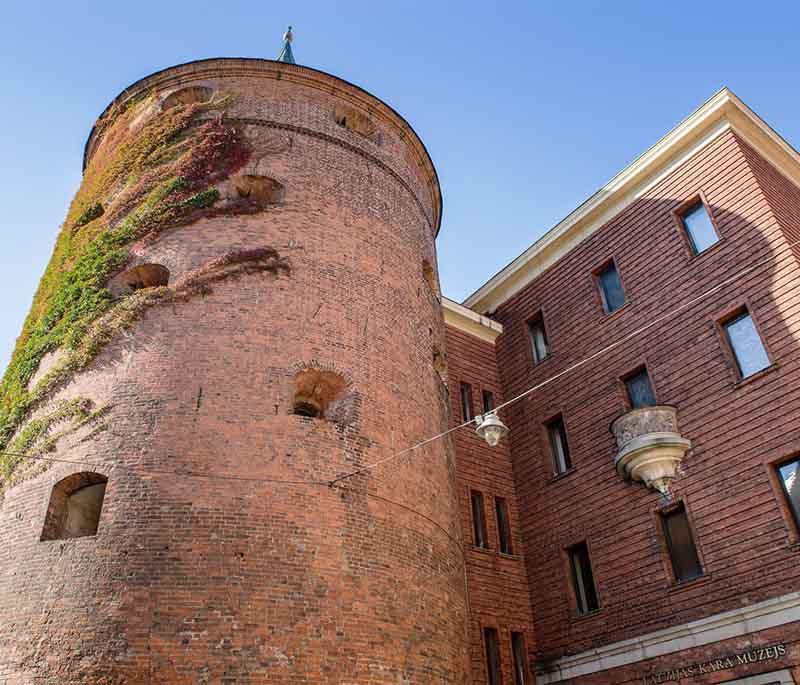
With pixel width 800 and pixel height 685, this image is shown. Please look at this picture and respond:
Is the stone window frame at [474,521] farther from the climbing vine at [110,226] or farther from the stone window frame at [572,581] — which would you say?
the climbing vine at [110,226]

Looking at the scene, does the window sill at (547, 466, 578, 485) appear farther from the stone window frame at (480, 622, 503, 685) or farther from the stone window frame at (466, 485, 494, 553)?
the stone window frame at (480, 622, 503, 685)

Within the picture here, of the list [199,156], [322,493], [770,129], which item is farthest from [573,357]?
[199,156]

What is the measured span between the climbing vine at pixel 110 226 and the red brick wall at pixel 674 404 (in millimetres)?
8170

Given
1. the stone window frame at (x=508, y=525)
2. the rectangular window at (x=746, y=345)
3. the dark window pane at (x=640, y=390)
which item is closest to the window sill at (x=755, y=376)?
the rectangular window at (x=746, y=345)

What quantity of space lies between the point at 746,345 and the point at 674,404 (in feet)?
5.92

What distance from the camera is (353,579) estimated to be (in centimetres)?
1169

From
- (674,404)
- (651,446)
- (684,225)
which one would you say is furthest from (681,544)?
(684,225)

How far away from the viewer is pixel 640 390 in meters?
16.7

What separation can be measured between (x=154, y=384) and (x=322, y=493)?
328 centimetres

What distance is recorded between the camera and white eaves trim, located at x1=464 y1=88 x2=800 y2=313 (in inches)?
672

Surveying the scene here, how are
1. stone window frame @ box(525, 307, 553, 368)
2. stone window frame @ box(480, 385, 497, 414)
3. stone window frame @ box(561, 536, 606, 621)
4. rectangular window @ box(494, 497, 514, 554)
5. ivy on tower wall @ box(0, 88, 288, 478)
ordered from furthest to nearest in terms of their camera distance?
stone window frame @ box(480, 385, 497, 414)
stone window frame @ box(525, 307, 553, 368)
rectangular window @ box(494, 497, 514, 554)
stone window frame @ box(561, 536, 606, 621)
ivy on tower wall @ box(0, 88, 288, 478)

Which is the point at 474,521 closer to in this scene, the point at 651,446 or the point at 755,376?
the point at 651,446

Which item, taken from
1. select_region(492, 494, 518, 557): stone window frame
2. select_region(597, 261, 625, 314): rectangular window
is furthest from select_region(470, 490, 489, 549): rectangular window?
select_region(597, 261, 625, 314): rectangular window

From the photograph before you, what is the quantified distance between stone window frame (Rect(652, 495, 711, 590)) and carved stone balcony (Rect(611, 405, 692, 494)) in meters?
0.34
